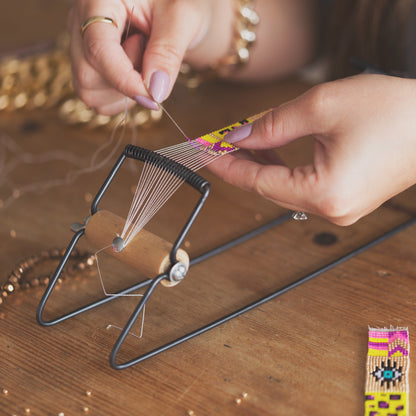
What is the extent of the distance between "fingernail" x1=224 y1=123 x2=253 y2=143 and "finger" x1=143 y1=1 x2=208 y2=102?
5.0 inches

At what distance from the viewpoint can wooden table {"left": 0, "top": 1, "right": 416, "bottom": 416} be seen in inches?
26.5

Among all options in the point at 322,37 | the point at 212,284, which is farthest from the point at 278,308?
the point at 322,37

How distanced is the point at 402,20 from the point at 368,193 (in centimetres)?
61

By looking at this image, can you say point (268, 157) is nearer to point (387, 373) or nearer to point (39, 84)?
point (387, 373)

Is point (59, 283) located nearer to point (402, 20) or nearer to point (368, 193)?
point (368, 193)

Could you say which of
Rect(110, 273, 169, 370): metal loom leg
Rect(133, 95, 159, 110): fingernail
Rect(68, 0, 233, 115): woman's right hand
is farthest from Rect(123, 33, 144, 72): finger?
Rect(110, 273, 169, 370): metal loom leg

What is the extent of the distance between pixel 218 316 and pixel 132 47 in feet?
1.59

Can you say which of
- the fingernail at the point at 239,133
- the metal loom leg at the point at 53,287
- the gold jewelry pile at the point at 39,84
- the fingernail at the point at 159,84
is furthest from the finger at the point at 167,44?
the gold jewelry pile at the point at 39,84

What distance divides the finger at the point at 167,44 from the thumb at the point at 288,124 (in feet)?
0.45

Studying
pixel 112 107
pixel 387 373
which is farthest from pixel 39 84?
pixel 387 373

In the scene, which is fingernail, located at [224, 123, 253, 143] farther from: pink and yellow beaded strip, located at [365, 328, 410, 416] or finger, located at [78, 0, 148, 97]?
pink and yellow beaded strip, located at [365, 328, 410, 416]

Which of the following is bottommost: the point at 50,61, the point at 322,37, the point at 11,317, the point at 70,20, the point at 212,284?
the point at 11,317

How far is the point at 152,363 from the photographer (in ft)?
2.36

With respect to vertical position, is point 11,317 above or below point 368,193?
below
